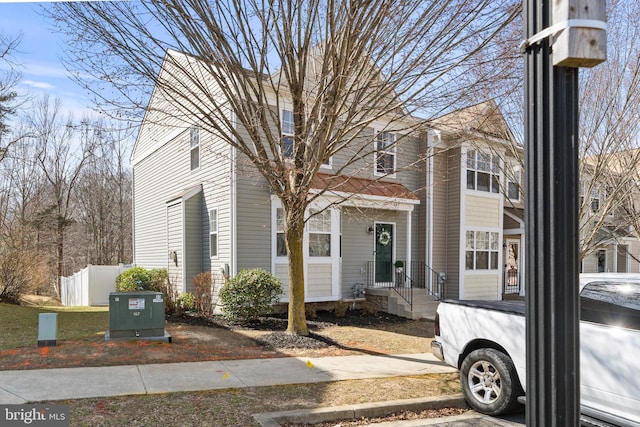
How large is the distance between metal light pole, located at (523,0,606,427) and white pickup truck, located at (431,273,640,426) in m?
2.90

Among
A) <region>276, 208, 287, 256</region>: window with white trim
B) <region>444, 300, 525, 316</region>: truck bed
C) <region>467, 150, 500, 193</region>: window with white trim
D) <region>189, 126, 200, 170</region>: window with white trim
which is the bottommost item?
<region>444, 300, 525, 316</region>: truck bed

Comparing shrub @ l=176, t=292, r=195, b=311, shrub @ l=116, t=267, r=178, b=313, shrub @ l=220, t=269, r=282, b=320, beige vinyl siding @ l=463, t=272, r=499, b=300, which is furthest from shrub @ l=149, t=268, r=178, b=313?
beige vinyl siding @ l=463, t=272, r=499, b=300

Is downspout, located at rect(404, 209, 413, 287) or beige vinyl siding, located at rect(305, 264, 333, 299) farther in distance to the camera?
downspout, located at rect(404, 209, 413, 287)

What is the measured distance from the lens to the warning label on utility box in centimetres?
860

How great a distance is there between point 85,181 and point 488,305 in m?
30.5

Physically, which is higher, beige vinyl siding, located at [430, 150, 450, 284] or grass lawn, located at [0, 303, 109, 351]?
beige vinyl siding, located at [430, 150, 450, 284]

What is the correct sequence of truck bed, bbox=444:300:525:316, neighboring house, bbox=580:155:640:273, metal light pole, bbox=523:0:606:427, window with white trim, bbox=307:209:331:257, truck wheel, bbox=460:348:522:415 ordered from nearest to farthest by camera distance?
metal light pole, bbox=523:0:606:427 < truck wheel, bbox=460:348:522:415 < truck bed, bbox=444:300:525:316 < neighboring house, bbox=580:155:640:273 < window with white trim, bbox=307:209:331:257

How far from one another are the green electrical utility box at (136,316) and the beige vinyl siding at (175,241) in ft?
17.2

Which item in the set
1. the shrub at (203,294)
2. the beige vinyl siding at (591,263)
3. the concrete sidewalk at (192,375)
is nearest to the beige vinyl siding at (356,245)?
the shrub at (203,294)

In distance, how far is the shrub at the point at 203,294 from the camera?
12578mm

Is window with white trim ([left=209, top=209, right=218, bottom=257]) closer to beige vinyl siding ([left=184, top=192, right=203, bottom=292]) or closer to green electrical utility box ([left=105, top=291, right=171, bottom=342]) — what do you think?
beige vinyl siding ([left=184, top=192, right=203, bottom=292])

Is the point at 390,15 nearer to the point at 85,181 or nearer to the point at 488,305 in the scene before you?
the point at 488,305

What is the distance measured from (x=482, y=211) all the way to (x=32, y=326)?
554 inches

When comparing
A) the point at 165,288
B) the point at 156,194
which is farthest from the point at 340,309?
the point at 156,194
